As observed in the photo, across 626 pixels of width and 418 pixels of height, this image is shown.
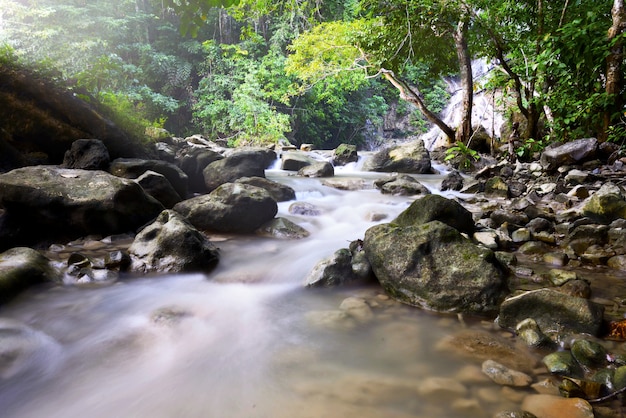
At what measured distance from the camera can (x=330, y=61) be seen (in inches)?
544

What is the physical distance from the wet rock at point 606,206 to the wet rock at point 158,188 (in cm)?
608

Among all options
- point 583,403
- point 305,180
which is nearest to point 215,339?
point 583,403

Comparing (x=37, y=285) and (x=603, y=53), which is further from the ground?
(x=603, y=53)

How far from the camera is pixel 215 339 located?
2.81 m

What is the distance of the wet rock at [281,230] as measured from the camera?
5387mm

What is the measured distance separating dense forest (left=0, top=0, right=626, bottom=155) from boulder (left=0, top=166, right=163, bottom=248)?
2.76 metres

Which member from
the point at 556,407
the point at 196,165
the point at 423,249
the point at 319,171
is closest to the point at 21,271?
the point at 423,249

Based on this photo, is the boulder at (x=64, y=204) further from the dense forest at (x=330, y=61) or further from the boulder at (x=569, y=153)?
the boulder at (x=569, y=153)

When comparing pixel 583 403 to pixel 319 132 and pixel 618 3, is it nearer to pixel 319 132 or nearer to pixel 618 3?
pixel 618 3

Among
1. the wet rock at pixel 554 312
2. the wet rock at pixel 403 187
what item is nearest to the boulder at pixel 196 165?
the wet rock at pixel 403 187

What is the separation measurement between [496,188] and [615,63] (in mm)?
3242

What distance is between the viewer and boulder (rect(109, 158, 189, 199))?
6023 millimetres

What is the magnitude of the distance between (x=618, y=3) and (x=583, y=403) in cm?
811

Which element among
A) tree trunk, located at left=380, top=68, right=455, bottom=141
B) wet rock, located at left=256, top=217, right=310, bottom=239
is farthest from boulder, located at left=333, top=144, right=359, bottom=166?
wet rock, located at left=256, top=217, right=310, bottom=239
